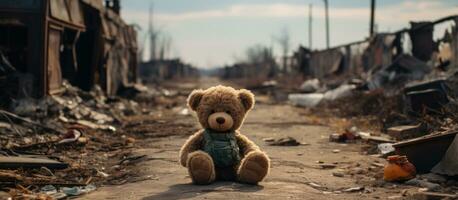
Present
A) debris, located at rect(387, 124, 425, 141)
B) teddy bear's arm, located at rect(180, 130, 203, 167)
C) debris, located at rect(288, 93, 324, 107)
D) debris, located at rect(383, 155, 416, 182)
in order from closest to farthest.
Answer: teddy bear's arm, located at rect(180, 130, 203, 167) < debris, located at rect(383, 155, 416, 182) < debris, located at rect(387, 124, 425, 141) < debris, located at rect(288, 93, 324, 107)

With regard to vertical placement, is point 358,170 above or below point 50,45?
below

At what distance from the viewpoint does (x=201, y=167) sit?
Result: 6352 millimetres

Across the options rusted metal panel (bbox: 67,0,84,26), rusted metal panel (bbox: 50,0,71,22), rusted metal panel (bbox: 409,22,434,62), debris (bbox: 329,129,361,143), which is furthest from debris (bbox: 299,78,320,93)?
debris (bbox: 329,129,361,143)

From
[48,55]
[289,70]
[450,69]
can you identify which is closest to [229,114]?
[48,55]

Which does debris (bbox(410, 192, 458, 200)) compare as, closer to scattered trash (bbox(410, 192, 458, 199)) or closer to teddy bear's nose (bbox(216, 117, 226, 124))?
scattered trash (bbox(410, 192, 458, 199))

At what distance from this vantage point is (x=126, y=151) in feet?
33.6

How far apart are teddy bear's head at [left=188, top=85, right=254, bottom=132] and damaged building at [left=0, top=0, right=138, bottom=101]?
7539mm

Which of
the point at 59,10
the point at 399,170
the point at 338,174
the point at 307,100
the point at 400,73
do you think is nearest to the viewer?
the point at 399,170

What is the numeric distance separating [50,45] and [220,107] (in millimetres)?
8496

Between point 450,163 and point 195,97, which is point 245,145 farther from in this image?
point 450,163

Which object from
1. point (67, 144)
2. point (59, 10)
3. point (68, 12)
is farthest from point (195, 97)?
point (68, 12)

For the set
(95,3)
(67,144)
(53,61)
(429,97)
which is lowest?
(67,144)

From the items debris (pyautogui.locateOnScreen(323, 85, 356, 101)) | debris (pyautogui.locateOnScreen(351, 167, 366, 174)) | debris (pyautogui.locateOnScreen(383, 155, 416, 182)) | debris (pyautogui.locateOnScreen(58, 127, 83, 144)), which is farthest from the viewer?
debris (pyautogui.locateOnScreen(323, 85, 356, 101))

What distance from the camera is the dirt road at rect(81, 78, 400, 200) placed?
611 cm
